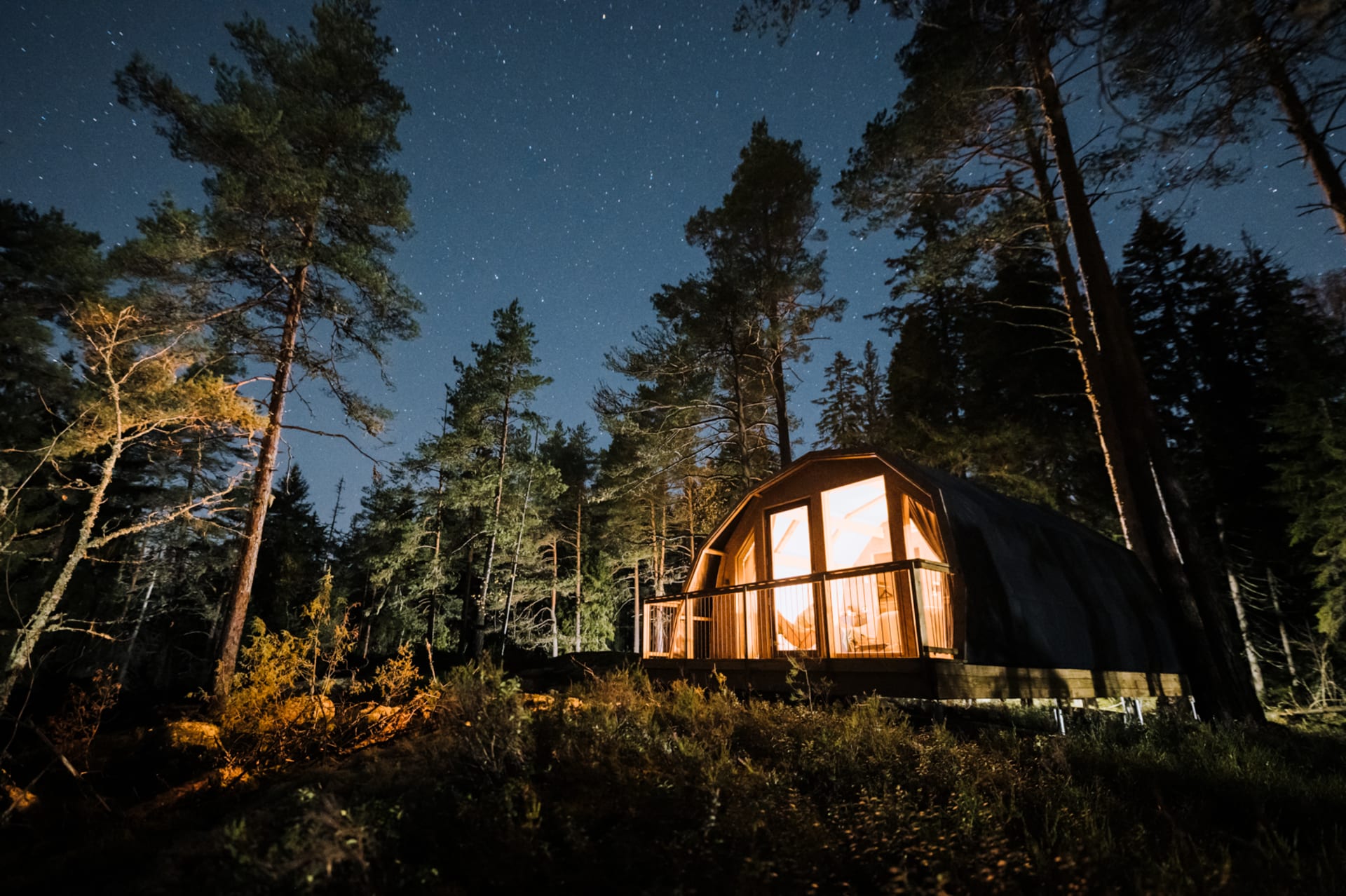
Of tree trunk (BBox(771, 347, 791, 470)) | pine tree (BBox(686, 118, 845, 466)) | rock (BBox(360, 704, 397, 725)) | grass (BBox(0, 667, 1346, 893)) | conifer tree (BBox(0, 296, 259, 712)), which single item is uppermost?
pine tree (BBox(686, 118, 845, 466))

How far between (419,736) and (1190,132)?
1326 centimetres

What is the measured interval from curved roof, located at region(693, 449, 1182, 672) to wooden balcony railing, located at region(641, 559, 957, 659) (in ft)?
1.37

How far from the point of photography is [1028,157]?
1076cm

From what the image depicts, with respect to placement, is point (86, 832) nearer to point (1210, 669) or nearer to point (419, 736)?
point (419, 736)

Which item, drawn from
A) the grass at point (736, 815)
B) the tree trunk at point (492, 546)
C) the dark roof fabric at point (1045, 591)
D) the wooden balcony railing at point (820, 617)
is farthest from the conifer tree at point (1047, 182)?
the tree trunk at point (492, 546)

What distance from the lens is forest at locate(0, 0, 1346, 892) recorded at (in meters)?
3.48

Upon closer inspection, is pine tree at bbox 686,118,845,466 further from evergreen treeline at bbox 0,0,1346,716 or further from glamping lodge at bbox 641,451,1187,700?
glamping lodge at bbox 641,451,1187,700

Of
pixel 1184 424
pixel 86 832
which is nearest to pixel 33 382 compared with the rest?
pixel 86 832

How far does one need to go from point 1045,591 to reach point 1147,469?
302 centimetres

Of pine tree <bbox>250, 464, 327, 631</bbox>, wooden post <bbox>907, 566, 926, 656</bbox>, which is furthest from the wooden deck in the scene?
pine tree <bbox>250, 464, 327, 631</bbox>

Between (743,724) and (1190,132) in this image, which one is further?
(1190,132)

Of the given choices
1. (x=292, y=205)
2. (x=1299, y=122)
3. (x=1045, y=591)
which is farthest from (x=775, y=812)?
(x=292, y=205)

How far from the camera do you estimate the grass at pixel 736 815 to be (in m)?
2.83

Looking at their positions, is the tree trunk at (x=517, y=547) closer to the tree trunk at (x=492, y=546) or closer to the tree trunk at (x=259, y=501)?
the tree trunk at (x=492, y=546)
